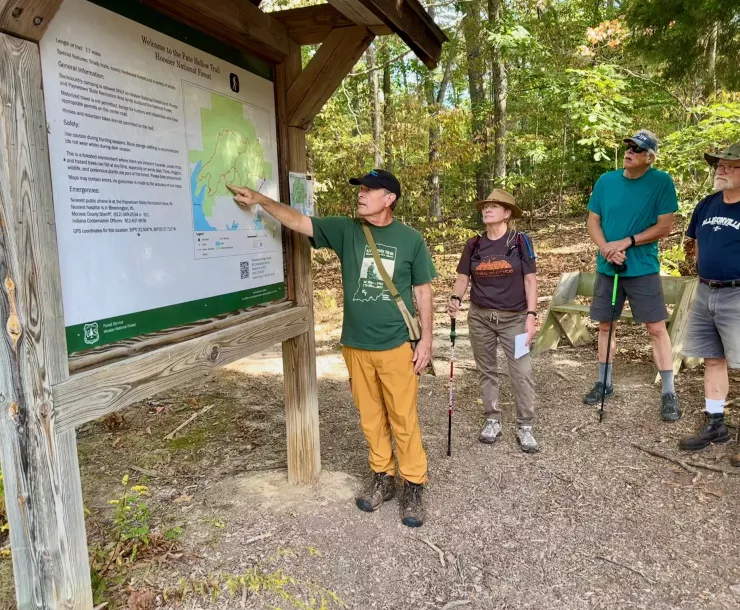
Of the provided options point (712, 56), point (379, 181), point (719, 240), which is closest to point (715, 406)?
point (719, 240)

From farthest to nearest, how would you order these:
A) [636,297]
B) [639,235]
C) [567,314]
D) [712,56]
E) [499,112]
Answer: [499,112]
[567,314]
[712,56]
[636,297]
[639,235]

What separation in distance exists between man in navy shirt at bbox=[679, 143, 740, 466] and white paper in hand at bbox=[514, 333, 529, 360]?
120 centimetres

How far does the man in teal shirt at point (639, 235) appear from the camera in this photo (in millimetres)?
4414

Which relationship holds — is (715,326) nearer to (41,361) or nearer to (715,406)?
(715,406)

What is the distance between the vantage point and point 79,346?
6.49 feet

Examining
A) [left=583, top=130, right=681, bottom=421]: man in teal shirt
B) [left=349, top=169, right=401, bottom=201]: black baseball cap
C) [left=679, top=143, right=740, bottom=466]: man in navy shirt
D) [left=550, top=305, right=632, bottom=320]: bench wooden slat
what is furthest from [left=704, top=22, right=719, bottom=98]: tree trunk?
[left=349, top=169, right=401, bottom=201]: black baseball cap

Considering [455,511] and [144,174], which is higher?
[144,174]

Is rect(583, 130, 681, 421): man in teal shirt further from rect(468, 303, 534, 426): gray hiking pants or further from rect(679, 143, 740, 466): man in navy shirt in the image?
rect(468, 303, 534, 426): gray hiking pants

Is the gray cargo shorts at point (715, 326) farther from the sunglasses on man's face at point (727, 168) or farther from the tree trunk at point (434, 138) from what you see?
the tree trunk at point (434, 138)

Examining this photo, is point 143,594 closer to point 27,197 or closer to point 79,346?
point 79,346

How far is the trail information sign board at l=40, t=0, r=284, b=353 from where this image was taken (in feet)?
6.30

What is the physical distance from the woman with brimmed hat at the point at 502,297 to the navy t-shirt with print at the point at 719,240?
1178 millimetres

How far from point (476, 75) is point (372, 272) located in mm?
13815

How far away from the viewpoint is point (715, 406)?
3.96 m
